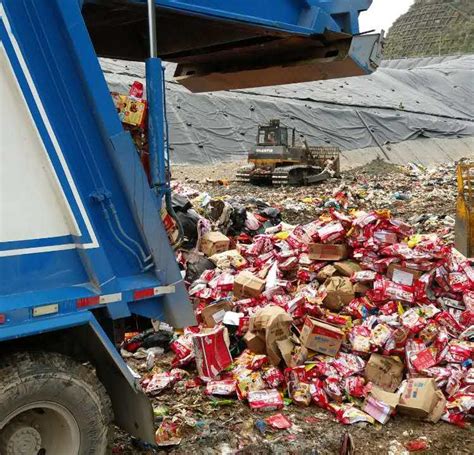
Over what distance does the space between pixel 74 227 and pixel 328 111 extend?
27080 millimetres

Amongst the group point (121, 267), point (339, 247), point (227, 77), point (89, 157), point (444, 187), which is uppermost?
point (227, 77)

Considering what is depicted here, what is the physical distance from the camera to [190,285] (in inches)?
248

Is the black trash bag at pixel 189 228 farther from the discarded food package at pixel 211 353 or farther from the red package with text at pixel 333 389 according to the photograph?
the red package with text at pixel 333 389

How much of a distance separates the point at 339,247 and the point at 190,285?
1.78 m

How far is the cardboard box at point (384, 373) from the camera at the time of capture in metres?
4.19

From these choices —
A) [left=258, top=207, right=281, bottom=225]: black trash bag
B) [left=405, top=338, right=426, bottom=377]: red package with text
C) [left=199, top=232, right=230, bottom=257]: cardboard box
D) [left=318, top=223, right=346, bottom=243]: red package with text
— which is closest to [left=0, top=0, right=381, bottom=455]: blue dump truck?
[left=405, top=338, right=426, bottom=377]: red package with text

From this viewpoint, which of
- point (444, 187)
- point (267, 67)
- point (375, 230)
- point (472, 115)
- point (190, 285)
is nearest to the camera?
point (267, 67)

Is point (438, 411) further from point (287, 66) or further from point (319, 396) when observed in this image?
point (287, 66)

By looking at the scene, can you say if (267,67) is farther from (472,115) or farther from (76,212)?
(472,115)

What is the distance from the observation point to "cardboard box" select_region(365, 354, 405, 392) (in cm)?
419

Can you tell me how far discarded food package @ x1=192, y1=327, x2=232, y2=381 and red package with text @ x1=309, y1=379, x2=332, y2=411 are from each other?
73 centimetres

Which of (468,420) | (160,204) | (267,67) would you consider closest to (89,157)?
(160,204)

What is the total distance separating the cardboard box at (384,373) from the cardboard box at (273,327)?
2.29 ft

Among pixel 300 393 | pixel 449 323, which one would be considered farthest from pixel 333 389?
pixel 449 323
